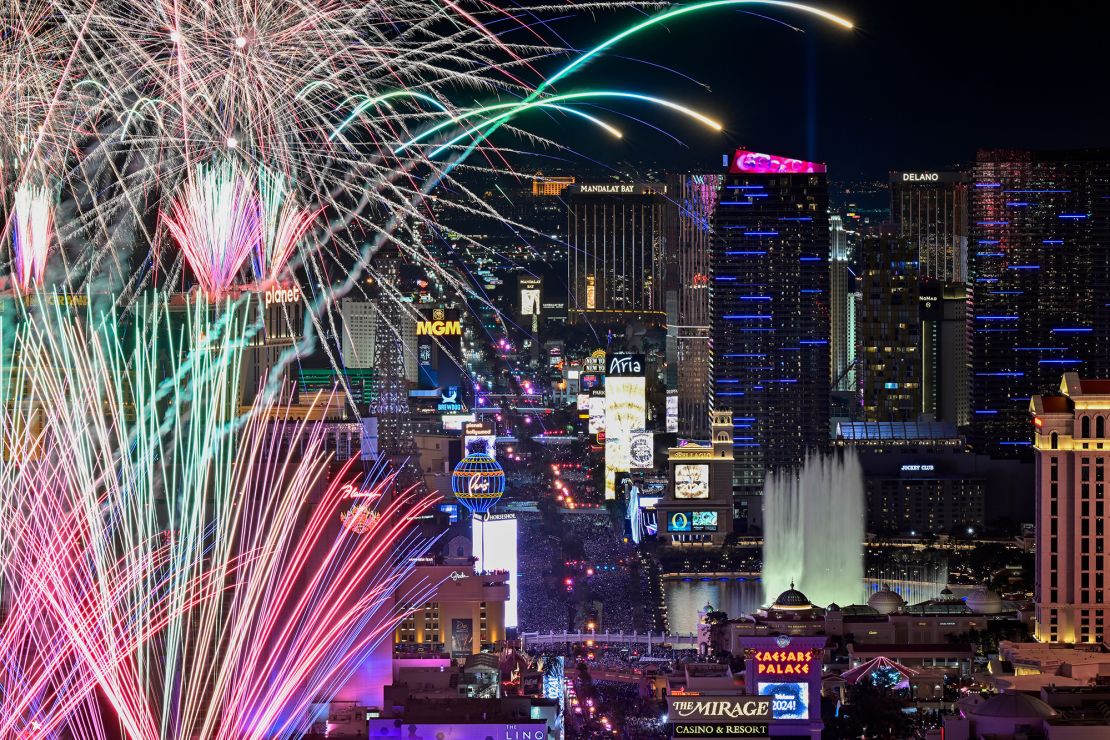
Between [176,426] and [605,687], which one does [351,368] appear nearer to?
[605,687]

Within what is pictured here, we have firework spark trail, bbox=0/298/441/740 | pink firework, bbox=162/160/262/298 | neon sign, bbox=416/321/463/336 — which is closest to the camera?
firework spark trail, bbox=0/298/441/740

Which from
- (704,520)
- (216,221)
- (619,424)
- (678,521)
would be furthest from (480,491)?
(216,221)

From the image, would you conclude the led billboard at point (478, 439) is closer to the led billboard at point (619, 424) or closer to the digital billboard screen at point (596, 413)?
the led billboard at point (619, 424)

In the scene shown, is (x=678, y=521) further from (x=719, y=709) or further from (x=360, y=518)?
(x=719, y=709)

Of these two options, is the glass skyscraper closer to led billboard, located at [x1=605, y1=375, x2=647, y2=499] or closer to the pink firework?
led billboard, located at [x1=605, y1=375, x2=647, y2=499]

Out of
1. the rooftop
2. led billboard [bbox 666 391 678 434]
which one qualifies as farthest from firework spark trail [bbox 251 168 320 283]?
led billboard [bbox 666 391 678 434]

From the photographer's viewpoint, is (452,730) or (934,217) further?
(934,217)
